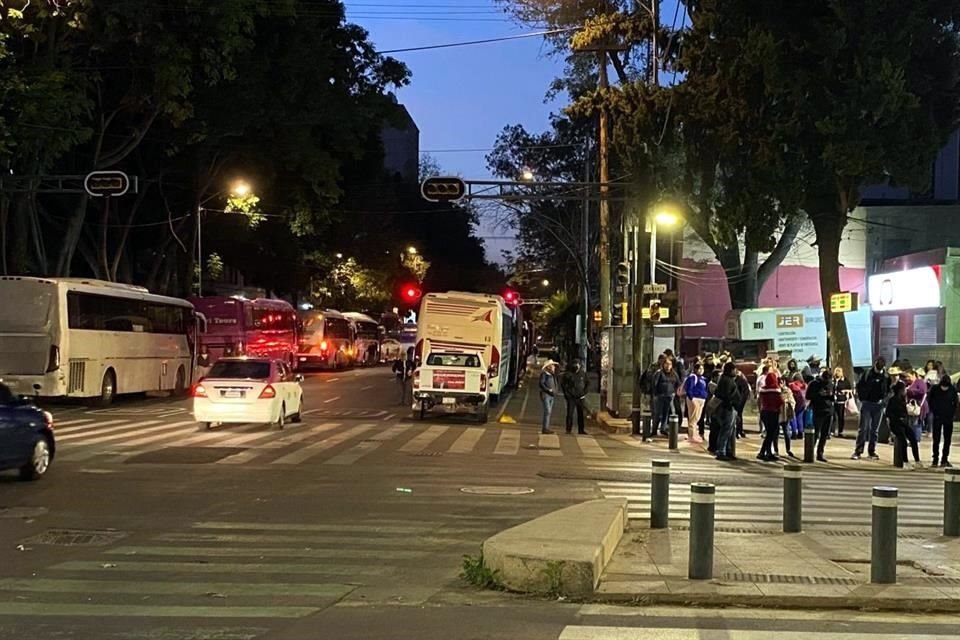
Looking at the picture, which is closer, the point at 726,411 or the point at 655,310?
the point at 726,411

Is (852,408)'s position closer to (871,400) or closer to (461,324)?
(871,400)

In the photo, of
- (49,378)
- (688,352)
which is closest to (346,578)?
(49,378)

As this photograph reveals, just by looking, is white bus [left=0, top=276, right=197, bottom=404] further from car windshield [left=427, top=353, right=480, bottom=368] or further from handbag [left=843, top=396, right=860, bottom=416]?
handbag [left=843, top=396, right=860, bottom=416]

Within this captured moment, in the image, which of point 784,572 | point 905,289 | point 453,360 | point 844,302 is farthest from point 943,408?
point 905,289

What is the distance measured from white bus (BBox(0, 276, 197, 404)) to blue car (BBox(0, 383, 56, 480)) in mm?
11939

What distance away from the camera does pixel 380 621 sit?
23.5ft

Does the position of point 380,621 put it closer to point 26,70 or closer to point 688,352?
point 26,70

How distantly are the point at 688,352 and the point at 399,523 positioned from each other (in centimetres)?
3529

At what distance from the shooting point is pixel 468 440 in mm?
21453

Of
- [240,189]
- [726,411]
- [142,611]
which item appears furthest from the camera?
[240,189]

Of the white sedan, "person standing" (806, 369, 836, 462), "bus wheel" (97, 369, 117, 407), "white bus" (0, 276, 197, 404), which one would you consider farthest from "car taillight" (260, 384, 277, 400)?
"person standing" (806, 369, 836, 462)

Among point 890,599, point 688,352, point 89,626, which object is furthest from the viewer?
point 688,352

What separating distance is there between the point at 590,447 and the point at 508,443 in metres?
1.76

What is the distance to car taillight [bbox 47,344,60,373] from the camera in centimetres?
2603
